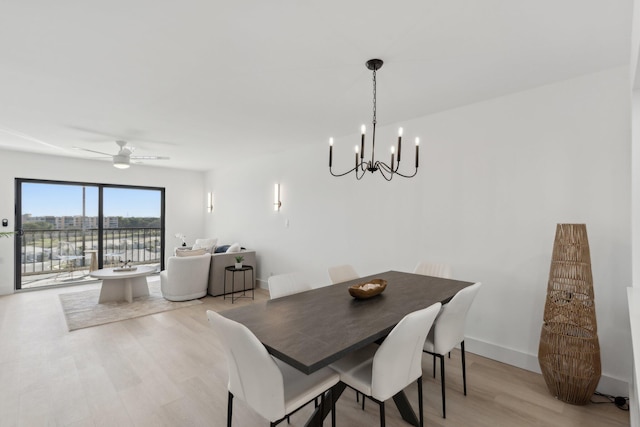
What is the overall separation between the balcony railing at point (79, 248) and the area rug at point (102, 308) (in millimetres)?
1290

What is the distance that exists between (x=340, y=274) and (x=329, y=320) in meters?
1.28

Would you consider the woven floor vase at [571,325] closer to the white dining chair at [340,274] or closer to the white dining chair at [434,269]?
the white dining chair at [434,269]

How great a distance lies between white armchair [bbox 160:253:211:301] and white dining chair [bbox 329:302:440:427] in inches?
148

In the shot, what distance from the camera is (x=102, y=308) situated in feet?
14.7

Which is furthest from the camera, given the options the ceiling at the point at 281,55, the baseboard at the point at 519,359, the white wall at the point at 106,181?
the white wall at the point at 106,181

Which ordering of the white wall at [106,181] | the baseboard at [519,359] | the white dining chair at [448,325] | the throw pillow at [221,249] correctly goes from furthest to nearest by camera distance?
the throw pillow at [221,249] < the white wall at [106,181] < the baseboard at [519,359] < the white dining chair at [448,325]

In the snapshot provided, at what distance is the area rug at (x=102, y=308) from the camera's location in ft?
13.0

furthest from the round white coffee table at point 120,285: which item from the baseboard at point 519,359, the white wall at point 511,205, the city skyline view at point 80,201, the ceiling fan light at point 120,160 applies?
the baseboard at point 519,359

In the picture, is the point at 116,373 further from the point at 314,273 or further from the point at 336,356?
the point at 314,273

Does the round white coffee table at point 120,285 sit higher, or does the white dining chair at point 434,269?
the white dining chair at point 434,269

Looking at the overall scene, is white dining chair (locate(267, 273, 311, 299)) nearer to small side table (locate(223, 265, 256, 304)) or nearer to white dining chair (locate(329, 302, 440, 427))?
white dining chair (locate(329, 302, 440, 427))

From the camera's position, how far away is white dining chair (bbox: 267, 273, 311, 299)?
2.37 m

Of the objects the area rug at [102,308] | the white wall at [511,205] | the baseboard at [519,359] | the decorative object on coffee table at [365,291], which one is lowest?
the area rug at [102,308]

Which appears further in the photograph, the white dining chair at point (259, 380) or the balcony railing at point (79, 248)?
the balcony railing at point (79, 248)
